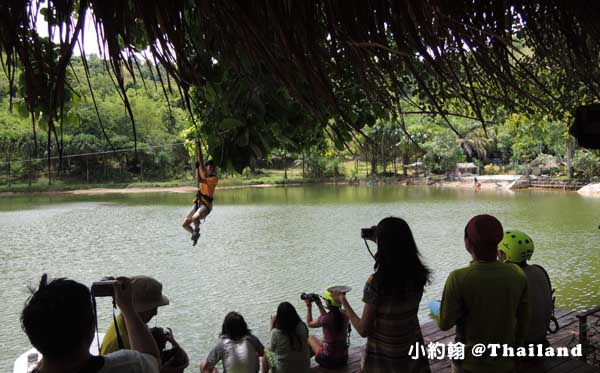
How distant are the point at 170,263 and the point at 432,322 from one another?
7.68m

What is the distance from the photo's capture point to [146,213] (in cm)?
2005

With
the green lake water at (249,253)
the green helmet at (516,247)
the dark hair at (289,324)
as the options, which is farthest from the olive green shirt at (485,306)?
the green lake water at (249,253)

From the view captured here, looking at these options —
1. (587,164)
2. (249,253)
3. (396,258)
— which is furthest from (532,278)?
(587,164)

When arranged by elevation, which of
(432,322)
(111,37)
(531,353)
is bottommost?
(432,322)

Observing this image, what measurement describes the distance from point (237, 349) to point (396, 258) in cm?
161

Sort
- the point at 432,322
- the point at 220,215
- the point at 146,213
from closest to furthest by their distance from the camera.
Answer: the point at 432,322
the point at 220,215
the point at 146,213

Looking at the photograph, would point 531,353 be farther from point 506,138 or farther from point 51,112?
point 506,138

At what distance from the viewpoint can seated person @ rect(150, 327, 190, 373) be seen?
1776 millimetres

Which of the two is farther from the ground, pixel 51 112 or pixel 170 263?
pixel 51 112

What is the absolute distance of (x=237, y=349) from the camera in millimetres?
2986

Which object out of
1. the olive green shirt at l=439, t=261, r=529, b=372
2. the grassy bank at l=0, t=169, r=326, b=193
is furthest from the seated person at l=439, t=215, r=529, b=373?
the grassy bank at l=0, t=169, r=326, b=193

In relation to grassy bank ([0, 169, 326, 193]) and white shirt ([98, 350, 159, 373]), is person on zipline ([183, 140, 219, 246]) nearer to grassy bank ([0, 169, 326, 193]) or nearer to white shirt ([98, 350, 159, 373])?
white shirt ([98, 350, 159, 373])

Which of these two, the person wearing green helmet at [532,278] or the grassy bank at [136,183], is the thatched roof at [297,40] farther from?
the grassy bank at [136,183]

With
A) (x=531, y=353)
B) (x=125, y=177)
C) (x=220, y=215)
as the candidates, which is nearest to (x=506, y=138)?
(x=220, y=215)
